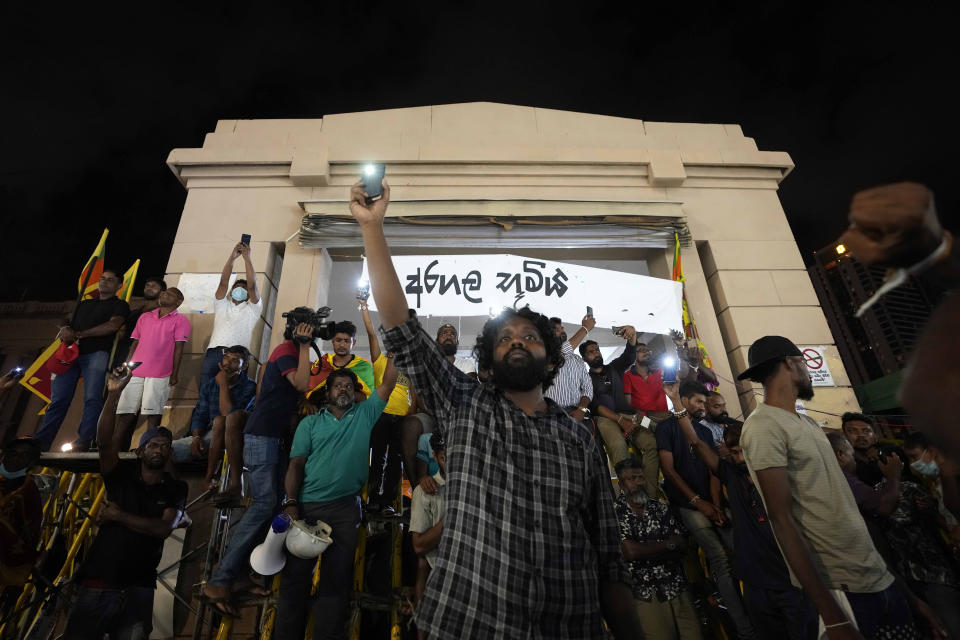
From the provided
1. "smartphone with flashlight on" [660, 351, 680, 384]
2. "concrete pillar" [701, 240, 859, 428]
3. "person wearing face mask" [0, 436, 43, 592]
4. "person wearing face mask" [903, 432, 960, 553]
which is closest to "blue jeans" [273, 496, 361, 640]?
"person wearing face mask" [0, 436, 43, 592]

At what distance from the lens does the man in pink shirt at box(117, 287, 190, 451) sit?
4949mm

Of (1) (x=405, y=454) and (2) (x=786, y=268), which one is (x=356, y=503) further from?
(2) (x=786, y=268)

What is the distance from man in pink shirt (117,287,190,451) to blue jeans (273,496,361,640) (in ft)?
9.17

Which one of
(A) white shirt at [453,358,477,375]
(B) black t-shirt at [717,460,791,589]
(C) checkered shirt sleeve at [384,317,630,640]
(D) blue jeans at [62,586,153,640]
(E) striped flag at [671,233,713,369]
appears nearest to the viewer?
(C) checkered shirt sleeve at [384,317,630,640]

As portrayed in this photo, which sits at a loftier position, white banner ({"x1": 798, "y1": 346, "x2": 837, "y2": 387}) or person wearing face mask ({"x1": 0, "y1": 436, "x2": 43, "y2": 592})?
white banner ({"x1": 798, "y1": 346, "x2": 837, "y2": 387})

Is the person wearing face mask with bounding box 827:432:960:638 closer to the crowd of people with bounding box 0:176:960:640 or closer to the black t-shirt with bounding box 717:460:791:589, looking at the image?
the crowd of people with bounding box 0:176:960:640

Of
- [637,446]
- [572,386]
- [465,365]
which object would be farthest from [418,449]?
[465,365]

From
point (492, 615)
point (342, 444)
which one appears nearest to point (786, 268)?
point (342, 444)

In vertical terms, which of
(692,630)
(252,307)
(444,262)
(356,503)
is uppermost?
(444,262)

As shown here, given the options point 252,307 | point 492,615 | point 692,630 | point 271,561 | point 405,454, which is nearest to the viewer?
point 492,615

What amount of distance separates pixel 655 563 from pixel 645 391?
83.0 inches

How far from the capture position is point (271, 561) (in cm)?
311

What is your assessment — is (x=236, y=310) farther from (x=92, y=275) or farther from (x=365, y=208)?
(x=365, y=208)

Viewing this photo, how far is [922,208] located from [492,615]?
4.63 ft
